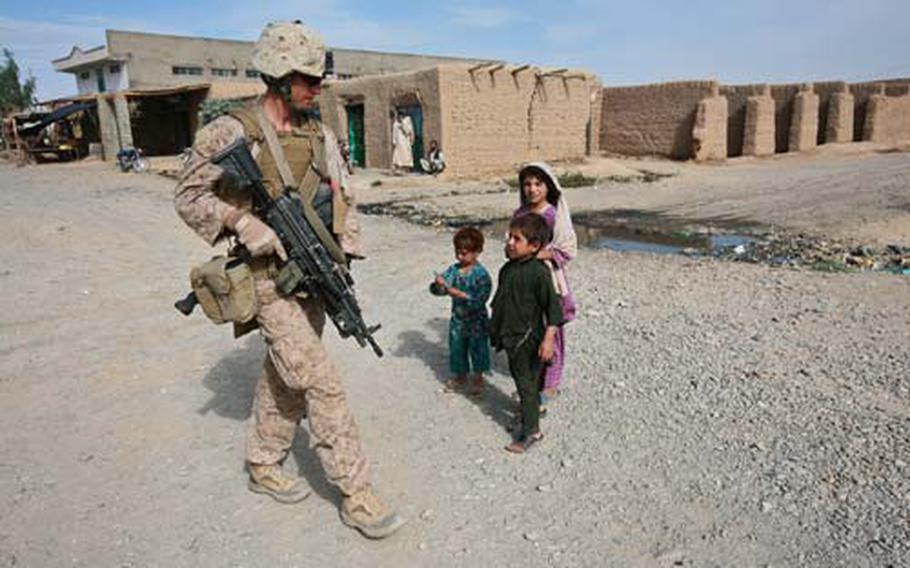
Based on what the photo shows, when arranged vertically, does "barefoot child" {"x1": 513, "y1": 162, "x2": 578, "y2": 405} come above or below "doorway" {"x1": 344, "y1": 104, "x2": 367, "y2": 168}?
below

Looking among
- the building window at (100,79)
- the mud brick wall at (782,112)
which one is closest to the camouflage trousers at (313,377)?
the mud brick wall at (782,112)

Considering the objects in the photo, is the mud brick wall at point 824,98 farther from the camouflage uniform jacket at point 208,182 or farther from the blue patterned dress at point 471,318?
the camouflage uniform jacket at point 208,182

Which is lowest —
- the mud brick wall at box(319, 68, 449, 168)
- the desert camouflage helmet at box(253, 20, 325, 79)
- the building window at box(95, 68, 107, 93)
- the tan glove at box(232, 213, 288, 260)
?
the tan glove at box(232, 213, 288, 260)

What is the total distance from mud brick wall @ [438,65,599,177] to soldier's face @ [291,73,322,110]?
13.9m

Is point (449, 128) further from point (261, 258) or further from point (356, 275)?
point (261, 258)

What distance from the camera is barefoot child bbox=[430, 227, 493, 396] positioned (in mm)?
3467

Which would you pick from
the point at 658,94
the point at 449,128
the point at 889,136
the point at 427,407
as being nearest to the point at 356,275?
the point at 427,407

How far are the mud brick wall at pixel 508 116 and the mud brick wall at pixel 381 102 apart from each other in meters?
0.42

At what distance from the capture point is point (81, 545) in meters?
2.33

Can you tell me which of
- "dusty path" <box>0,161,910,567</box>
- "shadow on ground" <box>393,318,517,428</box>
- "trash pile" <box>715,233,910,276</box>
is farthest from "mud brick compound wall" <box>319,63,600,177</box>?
"shadow on ground" <box>393,318,517,428</box>

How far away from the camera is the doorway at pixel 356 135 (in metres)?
19.3

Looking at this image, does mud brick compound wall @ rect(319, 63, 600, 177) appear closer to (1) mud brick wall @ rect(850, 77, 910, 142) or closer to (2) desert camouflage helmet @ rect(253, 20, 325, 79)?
(1) mud brick wall @ rect(850, 77, 910, 142)

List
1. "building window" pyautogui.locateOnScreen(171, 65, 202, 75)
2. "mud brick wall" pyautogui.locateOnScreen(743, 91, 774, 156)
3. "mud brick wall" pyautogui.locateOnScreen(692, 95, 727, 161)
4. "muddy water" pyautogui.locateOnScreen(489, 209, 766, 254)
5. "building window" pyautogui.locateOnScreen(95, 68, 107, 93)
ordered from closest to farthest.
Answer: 1. "muddy water" pyautogui.locateOnScreen(489, 209, 766, 254)
2. "mud brick wall" pyautogui.locateOnScreen(692, 95, 727, 161)
3. "mud brick wall" pyautogui.locateOnScreen(743, 91, 774, 156)
4. "building window" pyautogui.locateOnScreen(171, 65, 202, 75)
5. "building window" pyautogui.locateOnScreen(95, 68, 107, 93)

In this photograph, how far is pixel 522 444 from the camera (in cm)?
296
